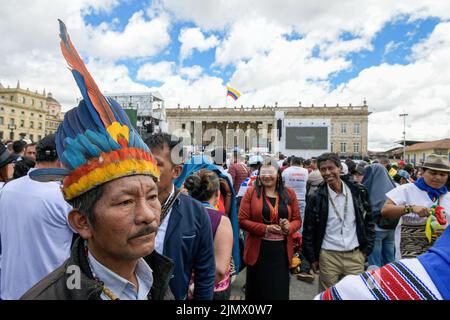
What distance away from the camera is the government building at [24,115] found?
223 feet

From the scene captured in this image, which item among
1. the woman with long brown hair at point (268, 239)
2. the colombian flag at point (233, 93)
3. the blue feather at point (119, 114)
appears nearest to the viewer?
the blue feather at point (119, 114)

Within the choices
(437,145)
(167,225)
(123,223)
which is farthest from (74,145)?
(437,145)

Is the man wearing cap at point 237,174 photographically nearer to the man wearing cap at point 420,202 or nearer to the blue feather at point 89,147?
the man wearing cap at point 420,202

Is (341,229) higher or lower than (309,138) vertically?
lower

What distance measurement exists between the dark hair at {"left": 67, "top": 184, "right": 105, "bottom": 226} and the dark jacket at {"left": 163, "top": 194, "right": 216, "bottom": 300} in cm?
74

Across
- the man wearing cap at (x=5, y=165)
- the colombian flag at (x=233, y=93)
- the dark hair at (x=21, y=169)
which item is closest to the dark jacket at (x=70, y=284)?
the man wearing cap at (x=5, y=165)

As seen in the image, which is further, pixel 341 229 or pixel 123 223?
pixel 341 229

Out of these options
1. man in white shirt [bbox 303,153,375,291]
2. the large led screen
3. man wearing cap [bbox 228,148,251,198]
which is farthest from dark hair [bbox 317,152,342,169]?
the large led screen

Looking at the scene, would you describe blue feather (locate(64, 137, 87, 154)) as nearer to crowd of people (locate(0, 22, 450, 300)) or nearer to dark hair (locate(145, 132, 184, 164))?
crowd of people (locate(0, 22, 450, 300))

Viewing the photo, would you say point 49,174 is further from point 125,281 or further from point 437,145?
point 437,145

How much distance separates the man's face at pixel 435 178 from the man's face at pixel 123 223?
8.80ft

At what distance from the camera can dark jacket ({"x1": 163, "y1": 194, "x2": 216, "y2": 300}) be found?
172 centimetres

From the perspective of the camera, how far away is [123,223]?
3.44ft

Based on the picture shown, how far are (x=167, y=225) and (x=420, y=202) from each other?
2362 mm
